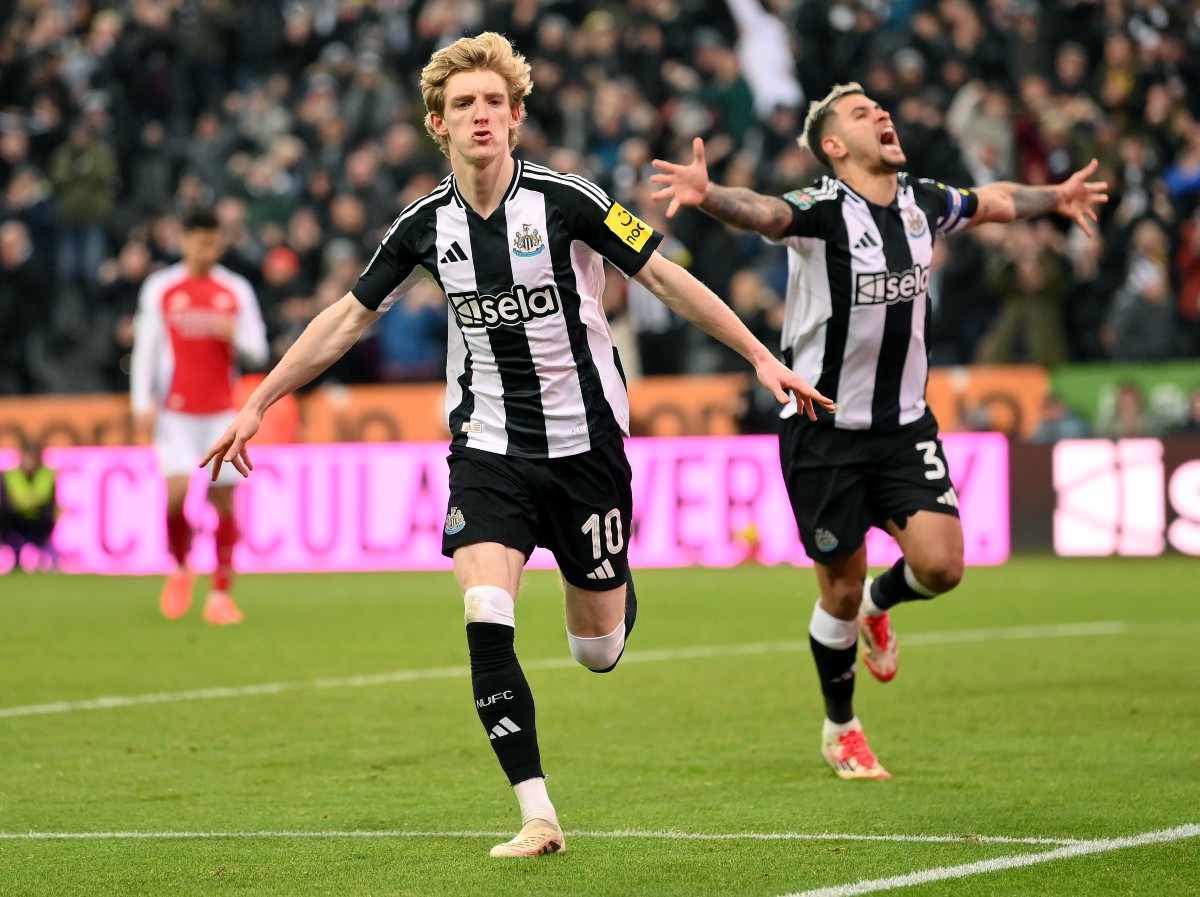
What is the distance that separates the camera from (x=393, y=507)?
17.5m

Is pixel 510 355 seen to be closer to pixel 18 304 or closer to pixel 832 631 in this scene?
pixel 832 631

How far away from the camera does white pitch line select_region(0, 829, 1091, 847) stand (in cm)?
546

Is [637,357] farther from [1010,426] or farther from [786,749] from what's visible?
[786,749]

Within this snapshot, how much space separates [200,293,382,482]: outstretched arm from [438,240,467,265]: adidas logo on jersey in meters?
0.25

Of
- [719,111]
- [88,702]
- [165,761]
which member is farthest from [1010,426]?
[165,761]

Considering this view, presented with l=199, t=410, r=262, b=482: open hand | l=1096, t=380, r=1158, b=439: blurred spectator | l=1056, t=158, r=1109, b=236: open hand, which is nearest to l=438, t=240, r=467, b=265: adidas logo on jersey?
l=199, t=410, r=262, b=482: open hand

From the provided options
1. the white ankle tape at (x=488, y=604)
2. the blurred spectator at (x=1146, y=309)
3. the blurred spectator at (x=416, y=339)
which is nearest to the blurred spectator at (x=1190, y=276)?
the blurred spectator at (x=1146, y=309)

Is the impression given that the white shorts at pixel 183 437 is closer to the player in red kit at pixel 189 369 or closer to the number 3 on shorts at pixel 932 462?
the player in red kit at pixel 189 369

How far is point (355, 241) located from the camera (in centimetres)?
2000

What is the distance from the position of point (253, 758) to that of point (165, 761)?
318 mm

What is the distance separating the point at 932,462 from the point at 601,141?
41.8 feet

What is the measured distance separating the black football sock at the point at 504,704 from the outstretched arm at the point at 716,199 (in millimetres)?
1525

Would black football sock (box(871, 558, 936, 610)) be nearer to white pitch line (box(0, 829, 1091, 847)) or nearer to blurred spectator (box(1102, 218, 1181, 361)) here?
white pitch line (box(0, 829, 1091, 847))

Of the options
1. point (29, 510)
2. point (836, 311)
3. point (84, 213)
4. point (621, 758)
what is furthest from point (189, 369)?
point (84, 213)
